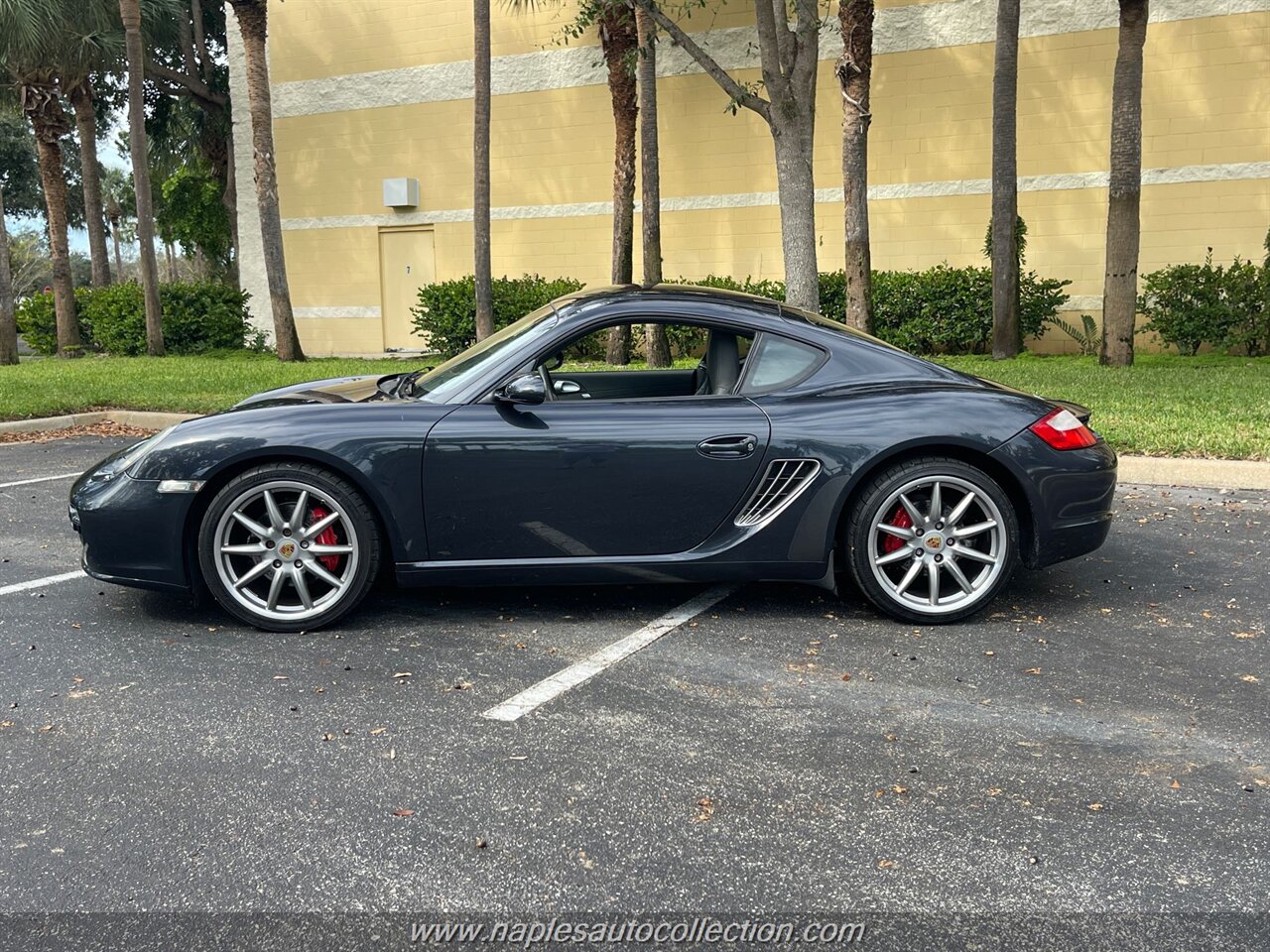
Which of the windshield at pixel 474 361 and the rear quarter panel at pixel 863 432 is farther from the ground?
the windshield at pixel 474 361

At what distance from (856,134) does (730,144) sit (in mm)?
5586

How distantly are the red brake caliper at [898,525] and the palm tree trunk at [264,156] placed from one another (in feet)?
54.2

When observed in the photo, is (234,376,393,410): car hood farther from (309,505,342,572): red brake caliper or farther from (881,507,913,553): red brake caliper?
(881,507,913,553): red brake caliper

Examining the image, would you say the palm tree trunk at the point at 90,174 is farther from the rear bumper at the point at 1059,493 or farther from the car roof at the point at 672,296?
the rear bumper at the point at 1059,493

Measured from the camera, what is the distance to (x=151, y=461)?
4512 mm

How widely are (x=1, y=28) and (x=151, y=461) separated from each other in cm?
2018

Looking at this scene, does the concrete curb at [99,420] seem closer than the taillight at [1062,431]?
No

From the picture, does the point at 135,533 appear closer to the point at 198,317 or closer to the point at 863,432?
the point at 863,432

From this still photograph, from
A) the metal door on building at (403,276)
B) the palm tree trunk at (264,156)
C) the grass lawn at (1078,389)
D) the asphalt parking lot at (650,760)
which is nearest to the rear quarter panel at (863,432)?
the asphalt parking lot at (650,760)

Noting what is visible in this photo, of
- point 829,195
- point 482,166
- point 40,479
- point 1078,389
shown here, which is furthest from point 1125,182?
point 40,479

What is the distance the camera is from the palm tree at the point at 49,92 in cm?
2034

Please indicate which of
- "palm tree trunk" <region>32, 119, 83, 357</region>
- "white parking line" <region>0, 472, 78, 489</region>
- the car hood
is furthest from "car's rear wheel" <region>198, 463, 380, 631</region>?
"palm tree trunk" <region>32, 119, 83, 357</region>

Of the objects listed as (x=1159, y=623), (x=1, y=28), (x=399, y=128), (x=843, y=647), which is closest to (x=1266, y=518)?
(x=1159, y=623)

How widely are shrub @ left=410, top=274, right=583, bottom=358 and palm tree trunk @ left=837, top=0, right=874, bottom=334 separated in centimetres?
596
